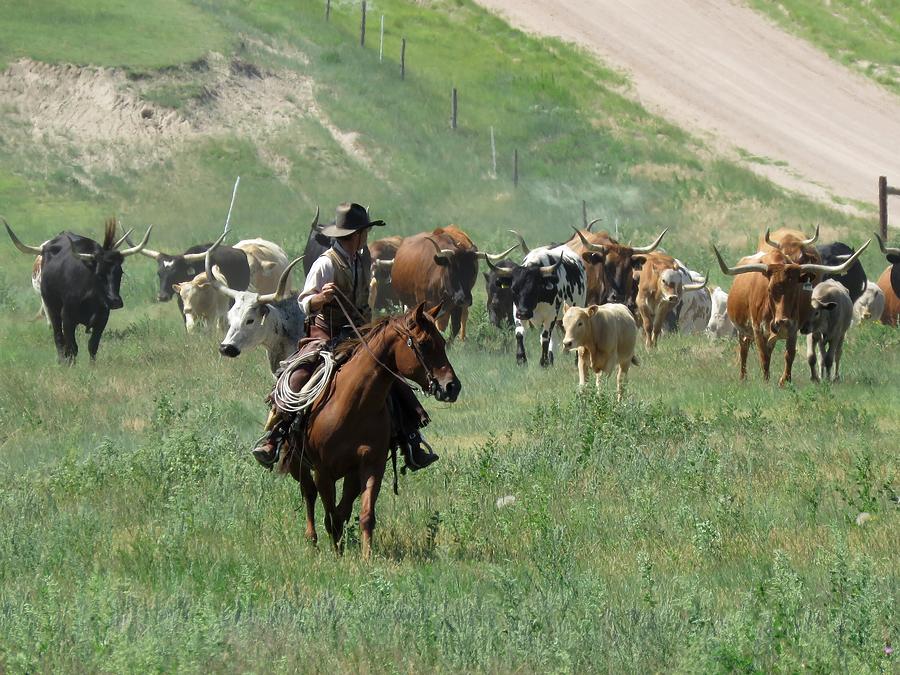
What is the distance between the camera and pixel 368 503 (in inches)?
338

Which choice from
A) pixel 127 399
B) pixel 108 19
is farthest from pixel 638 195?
pixel 127 399

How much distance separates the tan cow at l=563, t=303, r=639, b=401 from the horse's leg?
7.95m


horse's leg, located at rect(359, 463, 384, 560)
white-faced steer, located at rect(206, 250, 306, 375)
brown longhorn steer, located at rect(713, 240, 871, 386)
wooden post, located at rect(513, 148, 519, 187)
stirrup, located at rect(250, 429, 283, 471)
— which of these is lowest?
wooden post, located at rect(513, 148, 519, 187)

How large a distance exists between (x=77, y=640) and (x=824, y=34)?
190 ft

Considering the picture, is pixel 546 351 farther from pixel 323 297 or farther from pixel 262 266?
pixel 323 297

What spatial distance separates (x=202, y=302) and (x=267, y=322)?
698 cm

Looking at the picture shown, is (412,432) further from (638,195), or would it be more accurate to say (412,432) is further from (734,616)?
(638,195)

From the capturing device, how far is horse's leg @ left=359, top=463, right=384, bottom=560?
855 centimetres

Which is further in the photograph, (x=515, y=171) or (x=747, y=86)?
(x=747, y=86)

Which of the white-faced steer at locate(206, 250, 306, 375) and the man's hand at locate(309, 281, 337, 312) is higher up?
the man's hand at locate(309, 281, 337, 312)

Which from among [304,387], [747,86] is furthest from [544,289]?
[747,86]

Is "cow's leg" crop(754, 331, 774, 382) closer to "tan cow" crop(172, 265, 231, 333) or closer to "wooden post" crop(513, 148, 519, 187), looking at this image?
"tan cow" crop(172, 265, 231, 333)

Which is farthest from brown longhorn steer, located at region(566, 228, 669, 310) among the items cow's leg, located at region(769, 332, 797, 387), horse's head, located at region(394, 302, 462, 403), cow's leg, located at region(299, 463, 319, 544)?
horse's head, located at region(394, 302, 462, 403)

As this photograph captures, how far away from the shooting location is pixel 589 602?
6805mm
